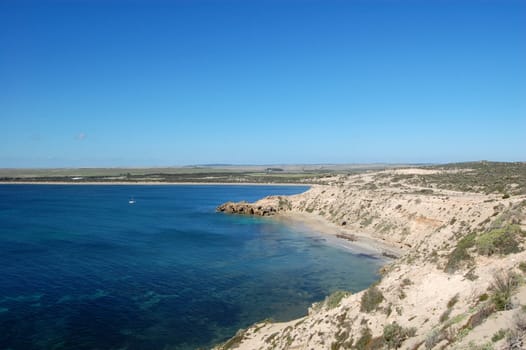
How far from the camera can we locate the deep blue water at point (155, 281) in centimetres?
2445

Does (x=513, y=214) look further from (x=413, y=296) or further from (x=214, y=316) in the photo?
(x=214, y=316)

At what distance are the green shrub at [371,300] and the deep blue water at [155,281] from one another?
9.26 m

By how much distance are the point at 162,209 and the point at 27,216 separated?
27.4 meters

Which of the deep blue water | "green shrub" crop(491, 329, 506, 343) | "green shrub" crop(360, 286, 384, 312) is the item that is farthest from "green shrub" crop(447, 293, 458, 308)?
the deep blue water

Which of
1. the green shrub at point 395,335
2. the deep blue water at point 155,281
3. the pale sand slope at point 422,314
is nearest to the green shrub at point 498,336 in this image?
the pale sand slope at point 422,314

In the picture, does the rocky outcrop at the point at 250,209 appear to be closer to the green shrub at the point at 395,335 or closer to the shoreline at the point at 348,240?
the shoreline at the point at 348,240

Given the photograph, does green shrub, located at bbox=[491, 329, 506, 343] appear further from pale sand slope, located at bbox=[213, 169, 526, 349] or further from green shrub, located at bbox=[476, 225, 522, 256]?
green shrub, located at bbox=[476, 225, 522, 256]

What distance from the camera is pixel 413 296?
17656 millimetres

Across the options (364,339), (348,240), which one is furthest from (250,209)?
(364,339)

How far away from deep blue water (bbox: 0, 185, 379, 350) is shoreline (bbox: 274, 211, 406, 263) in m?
2.05

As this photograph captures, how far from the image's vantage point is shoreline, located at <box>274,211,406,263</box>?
4559 cm

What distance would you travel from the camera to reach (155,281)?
34.7m

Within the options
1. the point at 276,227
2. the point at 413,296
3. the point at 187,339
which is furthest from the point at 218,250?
the point at 413,296

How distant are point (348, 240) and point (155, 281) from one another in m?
28.2
